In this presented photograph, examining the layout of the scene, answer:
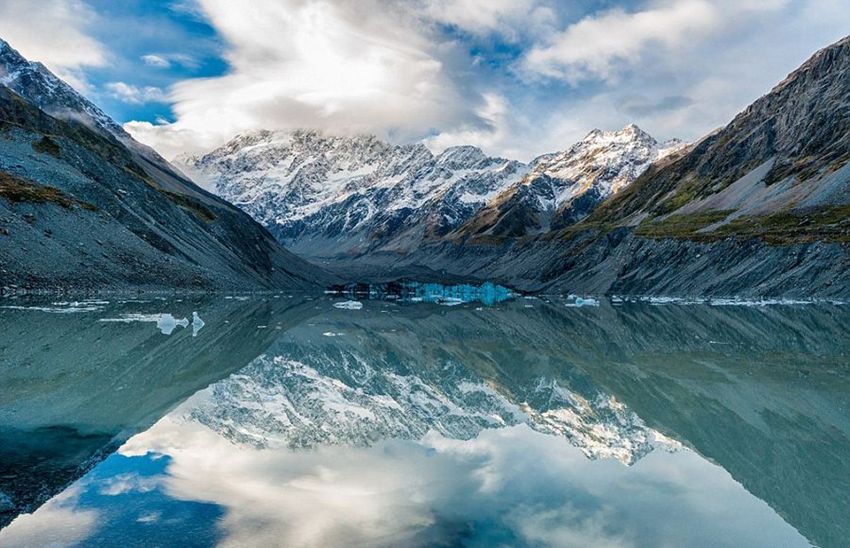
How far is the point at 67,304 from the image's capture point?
216ft

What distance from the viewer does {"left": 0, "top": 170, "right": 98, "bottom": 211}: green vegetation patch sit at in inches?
3388

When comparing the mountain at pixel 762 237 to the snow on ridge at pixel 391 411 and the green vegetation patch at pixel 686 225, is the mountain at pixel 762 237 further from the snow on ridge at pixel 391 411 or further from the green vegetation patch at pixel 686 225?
the snow on ridge at pixel 391 411

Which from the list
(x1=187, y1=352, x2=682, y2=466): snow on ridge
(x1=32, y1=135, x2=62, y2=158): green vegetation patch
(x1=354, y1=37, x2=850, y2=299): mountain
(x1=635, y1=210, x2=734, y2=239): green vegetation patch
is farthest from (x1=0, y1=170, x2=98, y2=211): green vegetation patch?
(x1=635, y1=210, x2=734, y2=239): green vegetation patch

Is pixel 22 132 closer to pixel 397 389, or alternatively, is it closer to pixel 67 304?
pixel 67 304

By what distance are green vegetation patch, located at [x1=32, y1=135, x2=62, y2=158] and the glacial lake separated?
87284 millimetres

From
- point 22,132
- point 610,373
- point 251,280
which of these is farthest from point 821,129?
point 22,132

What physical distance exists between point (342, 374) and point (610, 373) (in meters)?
16.1

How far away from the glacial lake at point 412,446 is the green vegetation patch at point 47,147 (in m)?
87.3

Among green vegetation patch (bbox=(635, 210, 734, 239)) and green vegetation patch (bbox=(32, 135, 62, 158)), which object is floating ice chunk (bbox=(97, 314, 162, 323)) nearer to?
green vegetation patch (bbox=(32, 135, 62, 158))

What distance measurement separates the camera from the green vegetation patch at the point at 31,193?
86.1 meters

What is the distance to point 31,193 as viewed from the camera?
293 ft

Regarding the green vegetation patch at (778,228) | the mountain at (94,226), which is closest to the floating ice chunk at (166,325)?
the mountain at (94,226)

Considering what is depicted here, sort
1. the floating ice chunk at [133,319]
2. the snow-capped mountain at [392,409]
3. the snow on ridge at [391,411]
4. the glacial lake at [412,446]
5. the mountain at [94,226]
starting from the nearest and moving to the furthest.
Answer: the glacial lake at [412,446] < the snow on ridge at [391,411] < the snow-capped mountain at [392,409] < the floating ice chunk at [133,319] < the mountain at [94,226]

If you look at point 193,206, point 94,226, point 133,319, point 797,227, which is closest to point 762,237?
point 797,227
